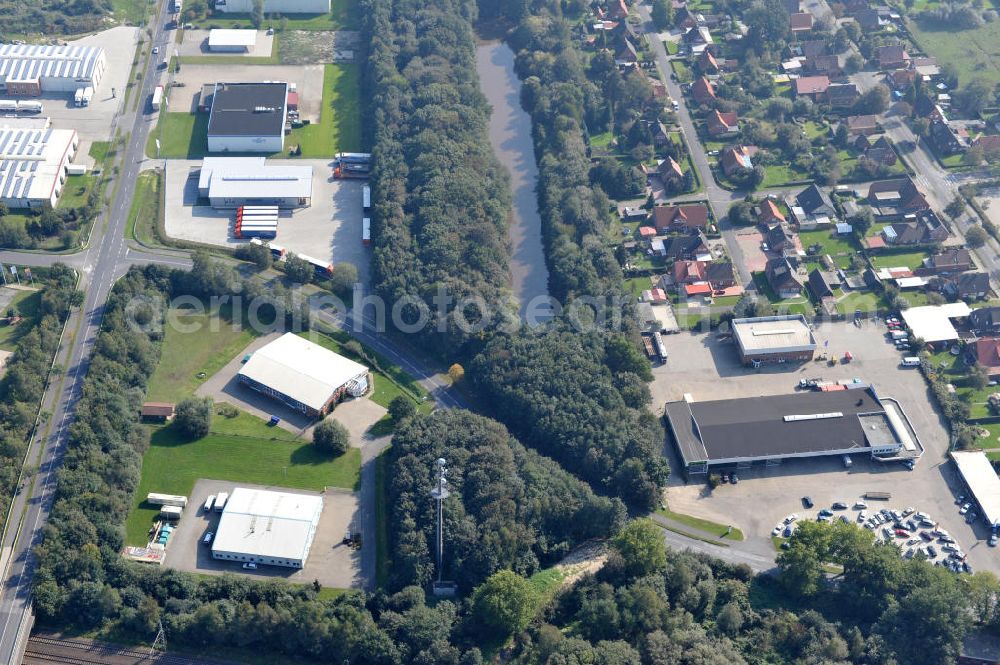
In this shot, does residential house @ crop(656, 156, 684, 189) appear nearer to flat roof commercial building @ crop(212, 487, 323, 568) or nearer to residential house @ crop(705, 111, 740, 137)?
residential house @ crop(705, 111, 740, 137)

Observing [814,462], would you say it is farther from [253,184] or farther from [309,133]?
[309,133]

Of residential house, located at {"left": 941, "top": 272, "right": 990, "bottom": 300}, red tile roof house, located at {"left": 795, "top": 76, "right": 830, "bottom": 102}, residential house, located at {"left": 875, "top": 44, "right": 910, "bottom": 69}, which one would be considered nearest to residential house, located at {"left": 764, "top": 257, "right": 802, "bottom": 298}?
residential house, located at {"left": 941, "top": 272, "right": 990, "bottom": 300}

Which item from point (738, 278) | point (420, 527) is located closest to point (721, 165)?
point (738, 278)

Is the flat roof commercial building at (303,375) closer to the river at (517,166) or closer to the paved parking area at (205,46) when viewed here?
the river at (517,166)

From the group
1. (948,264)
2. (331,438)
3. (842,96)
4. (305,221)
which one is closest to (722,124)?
(842,96)

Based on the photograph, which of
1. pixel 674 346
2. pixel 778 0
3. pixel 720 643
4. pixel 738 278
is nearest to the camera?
pixel 720 643

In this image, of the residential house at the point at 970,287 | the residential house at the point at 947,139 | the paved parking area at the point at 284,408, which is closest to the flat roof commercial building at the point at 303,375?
the paved parking area at the point at 284,408

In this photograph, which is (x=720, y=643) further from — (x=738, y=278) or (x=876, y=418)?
(x=738, y=278)
